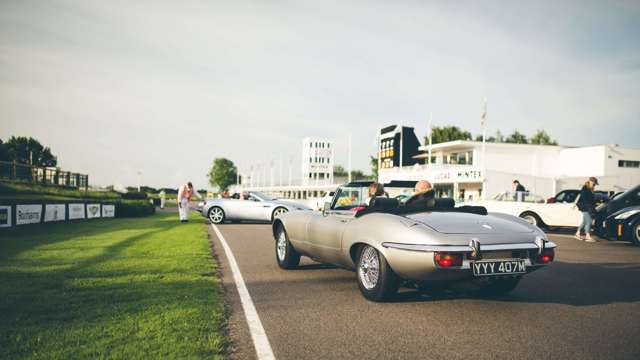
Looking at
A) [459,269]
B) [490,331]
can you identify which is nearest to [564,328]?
[490,331]

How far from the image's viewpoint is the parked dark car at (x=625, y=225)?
40.3ft

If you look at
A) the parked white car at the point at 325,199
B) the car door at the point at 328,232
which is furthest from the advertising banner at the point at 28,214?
the car door at the point at 328,232

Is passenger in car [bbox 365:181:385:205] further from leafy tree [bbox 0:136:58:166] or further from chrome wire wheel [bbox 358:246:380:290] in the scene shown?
leafy tree [bbox 0:136:58:166]

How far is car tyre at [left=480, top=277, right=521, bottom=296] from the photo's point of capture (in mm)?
6016

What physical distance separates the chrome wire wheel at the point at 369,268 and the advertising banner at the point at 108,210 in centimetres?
2135

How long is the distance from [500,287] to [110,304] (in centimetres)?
438

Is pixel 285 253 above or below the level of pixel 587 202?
below

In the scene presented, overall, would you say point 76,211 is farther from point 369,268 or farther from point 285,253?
point 369,268

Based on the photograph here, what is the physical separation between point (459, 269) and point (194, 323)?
98.4 inches

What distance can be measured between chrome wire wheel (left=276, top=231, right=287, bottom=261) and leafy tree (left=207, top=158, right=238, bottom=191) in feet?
571

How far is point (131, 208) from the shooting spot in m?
26.0

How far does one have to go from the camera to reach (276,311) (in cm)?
518

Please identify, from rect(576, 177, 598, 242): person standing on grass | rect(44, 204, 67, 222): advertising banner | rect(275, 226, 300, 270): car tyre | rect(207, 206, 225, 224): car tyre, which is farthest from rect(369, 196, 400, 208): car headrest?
rect(44, 204, 67, 222): advertising banner

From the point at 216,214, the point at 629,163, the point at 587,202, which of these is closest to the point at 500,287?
the point at 587,202
